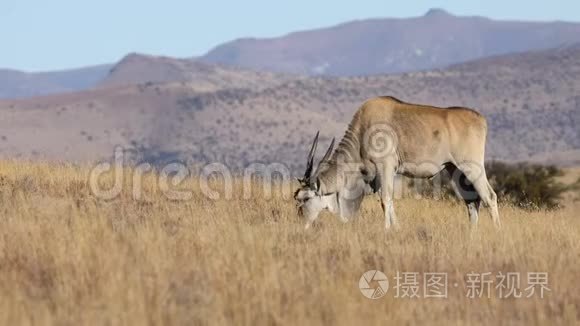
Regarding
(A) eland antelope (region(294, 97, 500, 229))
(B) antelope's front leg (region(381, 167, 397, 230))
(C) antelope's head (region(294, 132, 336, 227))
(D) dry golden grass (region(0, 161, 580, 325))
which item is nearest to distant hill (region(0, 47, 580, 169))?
(A) eland antelope (region(294, 97, 500, 229))

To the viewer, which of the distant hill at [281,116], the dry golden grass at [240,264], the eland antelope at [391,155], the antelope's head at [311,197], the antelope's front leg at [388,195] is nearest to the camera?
the dry golden grass at [240,264]

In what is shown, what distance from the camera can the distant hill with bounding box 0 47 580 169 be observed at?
125562 millimetres

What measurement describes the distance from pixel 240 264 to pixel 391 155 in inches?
217

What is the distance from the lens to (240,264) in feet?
30.8

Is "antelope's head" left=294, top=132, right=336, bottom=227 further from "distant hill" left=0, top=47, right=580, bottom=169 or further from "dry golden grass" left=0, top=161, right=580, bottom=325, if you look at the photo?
"distant hill" left=0, top=47, right=580, bottom=169

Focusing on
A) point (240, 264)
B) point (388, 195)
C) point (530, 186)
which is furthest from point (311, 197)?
point (530, 186)

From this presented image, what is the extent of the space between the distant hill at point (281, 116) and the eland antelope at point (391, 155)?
3817 inches

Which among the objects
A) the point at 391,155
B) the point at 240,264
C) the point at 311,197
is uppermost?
the point at 391,155

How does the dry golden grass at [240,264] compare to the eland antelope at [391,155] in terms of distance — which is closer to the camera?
the dry golden grass at [240,264]

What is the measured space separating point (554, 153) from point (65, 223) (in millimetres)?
112836

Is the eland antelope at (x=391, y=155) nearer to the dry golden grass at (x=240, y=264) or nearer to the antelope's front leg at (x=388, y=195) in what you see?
the antelope's front leg at (x=388, y=195)

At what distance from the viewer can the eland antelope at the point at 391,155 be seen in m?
14.5

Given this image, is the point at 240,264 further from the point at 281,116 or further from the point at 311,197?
the point at 281,116

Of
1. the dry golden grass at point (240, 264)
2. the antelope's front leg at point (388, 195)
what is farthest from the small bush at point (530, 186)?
the dry golden grass at point (240, 264)
